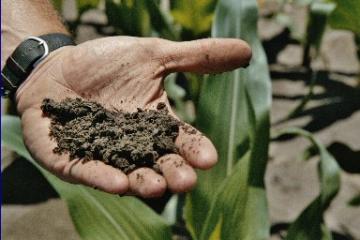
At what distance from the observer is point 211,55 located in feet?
3.37

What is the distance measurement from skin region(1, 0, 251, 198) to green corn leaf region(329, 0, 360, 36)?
23.6 inches

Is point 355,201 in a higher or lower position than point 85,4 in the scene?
lower

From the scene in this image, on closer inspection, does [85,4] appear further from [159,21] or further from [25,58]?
[25,58]

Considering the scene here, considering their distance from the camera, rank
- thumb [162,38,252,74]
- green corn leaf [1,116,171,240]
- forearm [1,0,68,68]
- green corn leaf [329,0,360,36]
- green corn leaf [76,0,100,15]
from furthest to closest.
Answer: green corn leaf [76,0,100,15], green corn leaf [329,0,360,36], forearm [1,0,68,68], green corn leaf [1,116,171,240], thumb [162,38,252,74]

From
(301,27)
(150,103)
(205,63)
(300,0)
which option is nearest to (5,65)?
(150,103)

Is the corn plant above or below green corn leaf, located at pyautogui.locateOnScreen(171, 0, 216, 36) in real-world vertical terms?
below

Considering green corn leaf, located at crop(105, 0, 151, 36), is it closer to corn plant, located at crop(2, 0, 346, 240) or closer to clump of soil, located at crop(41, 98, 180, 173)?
corn plant, located at crop(2, 0, 346, 240)

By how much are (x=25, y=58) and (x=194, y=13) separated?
558 mm

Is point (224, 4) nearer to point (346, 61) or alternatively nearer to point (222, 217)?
point (222, 217)

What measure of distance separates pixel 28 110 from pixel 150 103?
0.24 m

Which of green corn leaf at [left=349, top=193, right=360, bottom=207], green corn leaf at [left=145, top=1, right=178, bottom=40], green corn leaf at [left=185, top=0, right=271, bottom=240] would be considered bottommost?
green corn leaf at [left=349, top=193, right=360, bottom=207]

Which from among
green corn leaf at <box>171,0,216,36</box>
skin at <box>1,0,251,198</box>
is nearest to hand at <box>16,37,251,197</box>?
skin at <box>1,0,251,198</box>

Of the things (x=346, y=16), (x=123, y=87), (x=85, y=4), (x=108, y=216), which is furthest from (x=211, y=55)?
(x=85, y=4)

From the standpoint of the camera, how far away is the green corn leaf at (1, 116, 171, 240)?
1181 mm
